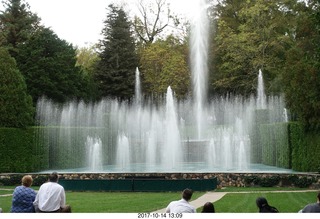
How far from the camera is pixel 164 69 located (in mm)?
49094

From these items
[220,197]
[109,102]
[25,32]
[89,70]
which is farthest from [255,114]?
[89,70]

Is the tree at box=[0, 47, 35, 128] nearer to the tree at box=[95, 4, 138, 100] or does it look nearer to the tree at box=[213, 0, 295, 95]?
the tree at box=[95, 4, 138, 100]

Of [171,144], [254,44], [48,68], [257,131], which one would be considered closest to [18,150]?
[171,144]

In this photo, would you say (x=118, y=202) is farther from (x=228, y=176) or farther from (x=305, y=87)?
(x=305, y=87)

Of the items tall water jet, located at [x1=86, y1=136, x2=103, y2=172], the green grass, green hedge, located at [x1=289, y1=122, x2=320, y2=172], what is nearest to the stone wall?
the green grass

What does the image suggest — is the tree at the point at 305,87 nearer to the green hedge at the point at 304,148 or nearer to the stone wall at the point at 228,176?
the green hedge at the point at 304,148

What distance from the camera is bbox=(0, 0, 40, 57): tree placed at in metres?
45.4

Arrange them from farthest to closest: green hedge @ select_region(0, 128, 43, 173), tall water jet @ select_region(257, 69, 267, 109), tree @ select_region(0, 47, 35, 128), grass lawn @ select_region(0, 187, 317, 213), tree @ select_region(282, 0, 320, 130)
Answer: tall water jet @ select_region(257, 69, 267, 109)
tree @ select_region(0, 47, 35, 128)
green hedge @ select_region(0, 128, 43, 173)
tree @ select_region(282, 0, 320, 130)
grass lawn @ select_region(0, 187, 317, 213)

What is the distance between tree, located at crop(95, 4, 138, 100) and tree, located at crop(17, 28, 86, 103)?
3.72 metres

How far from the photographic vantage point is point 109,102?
164 ft

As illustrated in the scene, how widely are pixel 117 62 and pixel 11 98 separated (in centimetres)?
2358

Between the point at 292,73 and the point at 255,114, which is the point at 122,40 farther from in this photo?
the point at 292,73

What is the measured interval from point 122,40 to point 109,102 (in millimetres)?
7047

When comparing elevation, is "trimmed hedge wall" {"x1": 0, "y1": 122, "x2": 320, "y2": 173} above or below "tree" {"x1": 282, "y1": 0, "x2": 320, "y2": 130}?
below
